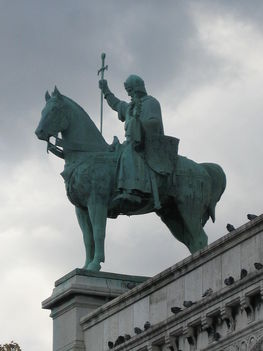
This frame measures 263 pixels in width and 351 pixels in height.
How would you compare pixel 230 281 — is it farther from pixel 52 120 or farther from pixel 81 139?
pixel 52 120

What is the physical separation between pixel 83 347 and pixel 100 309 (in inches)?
50.2

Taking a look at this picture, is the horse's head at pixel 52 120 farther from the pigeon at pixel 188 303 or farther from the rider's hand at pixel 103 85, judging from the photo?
the pigeon at pixel 188 303

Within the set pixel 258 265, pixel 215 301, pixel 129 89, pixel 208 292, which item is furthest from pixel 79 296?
pixel 258 265

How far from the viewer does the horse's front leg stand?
37.5 metres

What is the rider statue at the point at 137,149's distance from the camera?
3725 cm

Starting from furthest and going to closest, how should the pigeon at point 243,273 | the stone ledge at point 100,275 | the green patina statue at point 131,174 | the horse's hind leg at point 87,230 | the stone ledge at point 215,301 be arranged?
the horse's hind leg at point 87,230
the green patina statue at point 131,174
the stone ledge at point 100,275
the pigeon at point 243,273
the stone ledge at point 215,301

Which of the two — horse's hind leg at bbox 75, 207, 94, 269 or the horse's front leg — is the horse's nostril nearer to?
horse's hind leg at bbox 75, 207, 94, 269

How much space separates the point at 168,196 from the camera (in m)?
38.0

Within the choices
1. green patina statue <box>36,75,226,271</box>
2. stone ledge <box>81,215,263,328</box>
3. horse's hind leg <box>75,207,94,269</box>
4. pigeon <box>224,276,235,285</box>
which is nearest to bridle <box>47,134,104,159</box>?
green patina statue <box>36,75,226,271</box>

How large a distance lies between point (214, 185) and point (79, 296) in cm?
433

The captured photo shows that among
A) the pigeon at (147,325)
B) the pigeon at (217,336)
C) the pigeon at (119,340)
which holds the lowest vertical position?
the pigeon at (217,336)

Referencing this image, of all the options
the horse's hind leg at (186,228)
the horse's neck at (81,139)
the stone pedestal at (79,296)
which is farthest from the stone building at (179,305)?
the horse's neck at (81,139)

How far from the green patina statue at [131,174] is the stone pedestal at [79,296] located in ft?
1.98

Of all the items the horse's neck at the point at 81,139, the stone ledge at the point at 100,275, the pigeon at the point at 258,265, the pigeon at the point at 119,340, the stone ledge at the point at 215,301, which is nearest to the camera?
the pigeon at the point at 258,265
